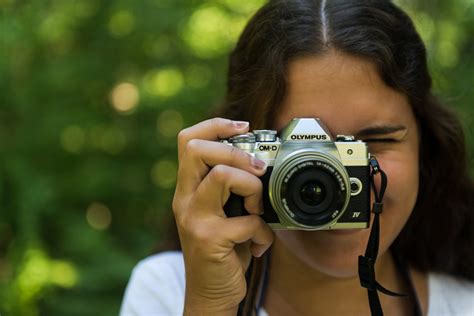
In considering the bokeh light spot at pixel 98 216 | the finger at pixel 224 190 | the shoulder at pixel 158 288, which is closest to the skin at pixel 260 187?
the finger at pixel 224 190

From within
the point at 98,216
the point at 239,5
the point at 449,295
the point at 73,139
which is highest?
the point at 239,5

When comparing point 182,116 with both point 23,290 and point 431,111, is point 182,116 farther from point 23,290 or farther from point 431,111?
point 431,111

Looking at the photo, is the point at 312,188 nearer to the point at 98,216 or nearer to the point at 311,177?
the point at 311,177

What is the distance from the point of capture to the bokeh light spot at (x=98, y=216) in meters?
2.24

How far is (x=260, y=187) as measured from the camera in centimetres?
117

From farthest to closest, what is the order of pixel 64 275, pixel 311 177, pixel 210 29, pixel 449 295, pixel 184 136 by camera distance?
1. pixel 210 29
2. pixel 64 275
3. pixel 449 295
4. pixel 184 136
5. pixel 311 177

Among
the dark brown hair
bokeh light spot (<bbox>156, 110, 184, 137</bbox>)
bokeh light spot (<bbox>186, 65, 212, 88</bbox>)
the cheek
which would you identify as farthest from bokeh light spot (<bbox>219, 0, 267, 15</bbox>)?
the cheek

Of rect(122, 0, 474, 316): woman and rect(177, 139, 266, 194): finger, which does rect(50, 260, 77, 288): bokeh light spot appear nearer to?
rect(122, 0, 474, 316): woman

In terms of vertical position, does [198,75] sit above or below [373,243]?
above

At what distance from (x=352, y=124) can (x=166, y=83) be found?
3.48 ft

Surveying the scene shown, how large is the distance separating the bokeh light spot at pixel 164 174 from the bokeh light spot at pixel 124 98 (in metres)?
0.20

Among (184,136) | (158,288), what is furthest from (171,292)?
(184,136)

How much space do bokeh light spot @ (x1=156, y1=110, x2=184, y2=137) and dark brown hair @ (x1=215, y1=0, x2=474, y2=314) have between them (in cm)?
69

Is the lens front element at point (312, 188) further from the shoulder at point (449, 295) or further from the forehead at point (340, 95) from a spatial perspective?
the shoulder at point (449, 295)
